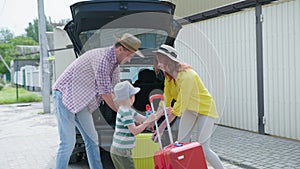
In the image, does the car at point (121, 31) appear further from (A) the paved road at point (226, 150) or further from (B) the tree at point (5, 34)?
(B) the tree at point (5, 34)

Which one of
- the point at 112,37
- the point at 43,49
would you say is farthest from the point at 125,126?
the point at 43,49

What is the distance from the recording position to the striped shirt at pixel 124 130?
2.87m

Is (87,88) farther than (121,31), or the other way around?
(121,31)

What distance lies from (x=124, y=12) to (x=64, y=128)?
1.41 metres

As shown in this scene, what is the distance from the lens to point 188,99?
10.2 feet

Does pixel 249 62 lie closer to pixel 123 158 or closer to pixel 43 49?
pixel 123 158

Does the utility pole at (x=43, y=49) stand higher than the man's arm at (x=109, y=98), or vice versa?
the utility pole at (x=43, y=49)

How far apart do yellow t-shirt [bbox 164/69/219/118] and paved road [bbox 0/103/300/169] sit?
127 centimetres

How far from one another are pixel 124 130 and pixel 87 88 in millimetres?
556

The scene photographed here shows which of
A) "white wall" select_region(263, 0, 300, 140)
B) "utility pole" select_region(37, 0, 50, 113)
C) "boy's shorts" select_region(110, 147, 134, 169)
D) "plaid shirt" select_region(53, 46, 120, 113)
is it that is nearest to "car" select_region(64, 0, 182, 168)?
"plaid shirt" select_region(53, 46, 120, 113)

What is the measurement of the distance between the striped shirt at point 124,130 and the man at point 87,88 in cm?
17

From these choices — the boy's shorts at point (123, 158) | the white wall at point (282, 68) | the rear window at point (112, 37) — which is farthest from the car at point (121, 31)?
the white wall at point (282, 68)

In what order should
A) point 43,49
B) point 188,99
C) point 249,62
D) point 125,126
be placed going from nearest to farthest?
point 125,126, point 188,99, point 249,62, point 43,49

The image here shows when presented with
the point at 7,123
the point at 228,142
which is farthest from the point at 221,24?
the point at 7,123
